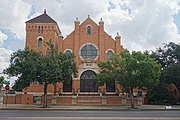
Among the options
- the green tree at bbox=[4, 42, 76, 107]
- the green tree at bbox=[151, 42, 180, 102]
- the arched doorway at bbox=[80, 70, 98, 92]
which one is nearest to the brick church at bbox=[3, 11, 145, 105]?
the arched doorway at bbox=[80, 70, 98, 92]

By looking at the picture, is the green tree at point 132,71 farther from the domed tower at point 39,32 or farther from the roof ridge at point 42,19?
the roof ridge at point 42,19

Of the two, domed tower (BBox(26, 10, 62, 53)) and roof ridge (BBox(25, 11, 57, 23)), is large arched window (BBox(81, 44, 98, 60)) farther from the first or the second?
roof ridge (BBox(25, 11, 57, 23))

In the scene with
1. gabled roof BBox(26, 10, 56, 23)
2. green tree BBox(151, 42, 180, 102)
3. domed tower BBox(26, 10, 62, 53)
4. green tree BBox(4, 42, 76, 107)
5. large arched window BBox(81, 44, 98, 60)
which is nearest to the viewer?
green tree BBox(4, 42, 76, 107)

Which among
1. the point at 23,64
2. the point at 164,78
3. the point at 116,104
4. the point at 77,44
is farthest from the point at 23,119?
the point at 77,44

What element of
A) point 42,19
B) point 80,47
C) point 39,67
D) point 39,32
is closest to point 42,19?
point 42,19

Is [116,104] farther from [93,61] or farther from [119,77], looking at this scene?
[93,61]

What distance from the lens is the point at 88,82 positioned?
49.4m

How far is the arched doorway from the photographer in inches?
1929

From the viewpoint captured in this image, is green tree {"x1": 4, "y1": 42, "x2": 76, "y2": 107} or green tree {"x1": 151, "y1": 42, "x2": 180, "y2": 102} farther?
green tree {"x1": 151, "y1": 42, "x2": 180, "y2": 102}

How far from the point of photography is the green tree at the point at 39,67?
33.9 metres

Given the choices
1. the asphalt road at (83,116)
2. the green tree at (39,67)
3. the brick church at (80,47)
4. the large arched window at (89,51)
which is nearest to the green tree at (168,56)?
the brick church at (80,47)

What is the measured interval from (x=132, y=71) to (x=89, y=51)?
18.6 m

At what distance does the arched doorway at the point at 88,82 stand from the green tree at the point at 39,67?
13.2 metres

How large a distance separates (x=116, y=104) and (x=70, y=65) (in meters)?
11.3
